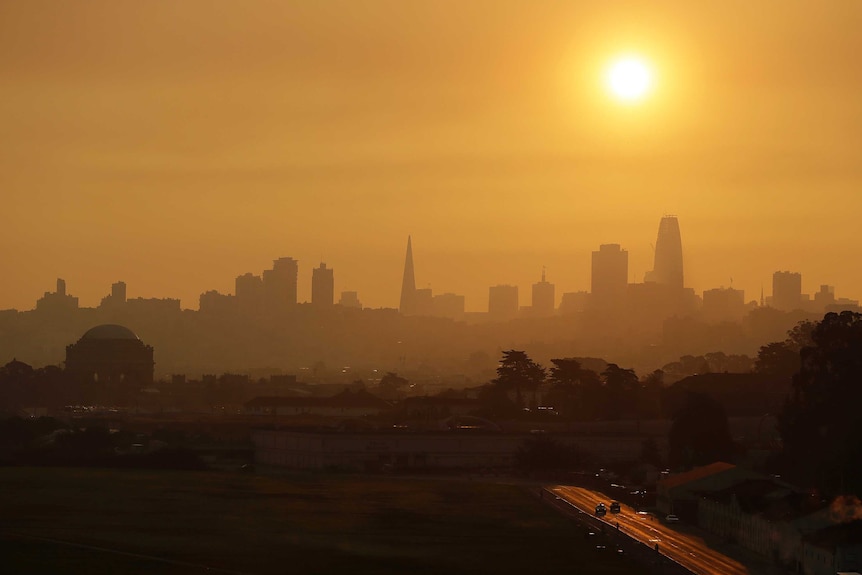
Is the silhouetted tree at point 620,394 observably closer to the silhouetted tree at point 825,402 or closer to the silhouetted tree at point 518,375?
the silhouetted tree at point 518,375

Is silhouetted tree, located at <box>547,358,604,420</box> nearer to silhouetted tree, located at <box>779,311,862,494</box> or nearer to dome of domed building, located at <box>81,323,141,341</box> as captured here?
silhouetted tree, located at <box>779,311,862,494</box>

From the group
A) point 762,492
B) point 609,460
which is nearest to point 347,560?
point 762,492

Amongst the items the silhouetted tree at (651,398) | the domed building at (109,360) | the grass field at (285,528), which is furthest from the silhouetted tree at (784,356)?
the domed building at (109,360)

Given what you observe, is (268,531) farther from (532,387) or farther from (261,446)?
(532,387)

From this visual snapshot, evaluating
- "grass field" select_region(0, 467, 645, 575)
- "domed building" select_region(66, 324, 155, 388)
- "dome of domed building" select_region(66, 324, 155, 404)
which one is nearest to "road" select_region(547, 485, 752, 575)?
"grass field" select_region(0, 467, 645, 575)

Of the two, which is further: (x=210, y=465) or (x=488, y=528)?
(x=210, y=465)

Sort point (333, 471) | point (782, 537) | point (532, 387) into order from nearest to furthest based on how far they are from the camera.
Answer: point (782, 537)
point (333, 471)
point (532, 387)

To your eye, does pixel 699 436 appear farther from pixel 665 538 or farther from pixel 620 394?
pixel 620 394

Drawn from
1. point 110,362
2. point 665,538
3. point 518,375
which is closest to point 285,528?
point 665,538
